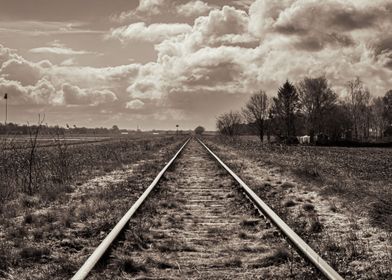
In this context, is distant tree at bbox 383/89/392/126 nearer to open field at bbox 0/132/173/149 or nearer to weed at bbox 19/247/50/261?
open field at bbox 0/132/173/149

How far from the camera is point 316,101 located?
7706 cm

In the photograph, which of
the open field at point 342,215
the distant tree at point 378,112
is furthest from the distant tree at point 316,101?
the open field at point 342,215

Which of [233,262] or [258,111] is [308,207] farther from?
[258,111]

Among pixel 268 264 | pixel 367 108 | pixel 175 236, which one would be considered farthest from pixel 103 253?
pixel 367 108

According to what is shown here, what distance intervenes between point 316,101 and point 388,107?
28102 mm

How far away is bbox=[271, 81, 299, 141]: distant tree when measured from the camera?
224 ft

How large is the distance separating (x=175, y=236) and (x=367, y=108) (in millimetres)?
99699

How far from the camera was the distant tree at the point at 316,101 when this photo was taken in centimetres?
7550

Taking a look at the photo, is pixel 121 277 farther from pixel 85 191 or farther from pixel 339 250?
pixel 85 191

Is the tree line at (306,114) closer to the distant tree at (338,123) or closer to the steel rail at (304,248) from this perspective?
the distant tree at (338,123)

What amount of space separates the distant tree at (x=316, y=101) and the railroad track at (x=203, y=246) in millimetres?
69675

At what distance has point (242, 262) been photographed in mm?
4812

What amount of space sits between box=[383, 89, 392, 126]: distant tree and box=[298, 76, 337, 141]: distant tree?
1883 cm

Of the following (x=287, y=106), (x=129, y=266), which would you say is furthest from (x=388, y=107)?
(x=129, y=266)
